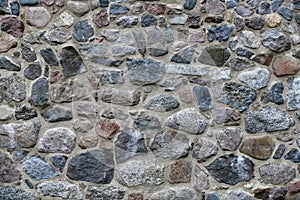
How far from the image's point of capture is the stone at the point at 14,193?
121 inches

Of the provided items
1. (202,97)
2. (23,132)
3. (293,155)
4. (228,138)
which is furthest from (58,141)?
(293,155)

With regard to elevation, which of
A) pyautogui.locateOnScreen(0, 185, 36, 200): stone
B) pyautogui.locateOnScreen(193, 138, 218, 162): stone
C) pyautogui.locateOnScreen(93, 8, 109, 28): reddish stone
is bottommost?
pyautogui.locateOnScreen(0, 185, 36, 200): stone

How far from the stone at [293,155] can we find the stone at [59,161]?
143cm

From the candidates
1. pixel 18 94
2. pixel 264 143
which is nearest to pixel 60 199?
pixel 18 94

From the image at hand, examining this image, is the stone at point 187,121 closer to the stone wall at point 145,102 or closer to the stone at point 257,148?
the stone wall at point 145,102

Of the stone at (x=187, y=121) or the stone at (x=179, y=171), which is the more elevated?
the stone at (x=187, y=121)

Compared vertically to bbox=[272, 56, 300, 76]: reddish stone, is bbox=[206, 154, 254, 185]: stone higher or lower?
lower

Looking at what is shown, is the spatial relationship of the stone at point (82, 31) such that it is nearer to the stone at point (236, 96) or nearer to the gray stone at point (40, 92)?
the gray stone at point (40, 92)

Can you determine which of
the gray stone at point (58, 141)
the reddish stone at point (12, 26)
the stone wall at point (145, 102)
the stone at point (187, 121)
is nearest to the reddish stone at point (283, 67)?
the stone wall at point (145, 102)

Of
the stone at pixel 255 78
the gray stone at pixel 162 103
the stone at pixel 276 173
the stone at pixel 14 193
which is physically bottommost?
the stone at pixel 14 193

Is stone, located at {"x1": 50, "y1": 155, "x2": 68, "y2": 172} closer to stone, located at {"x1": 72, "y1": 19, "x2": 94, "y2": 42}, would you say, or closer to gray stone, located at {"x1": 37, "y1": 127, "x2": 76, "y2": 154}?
gray stone, located at {"x1": 37, "y1": 127, "x2": 76, "y2": 154}

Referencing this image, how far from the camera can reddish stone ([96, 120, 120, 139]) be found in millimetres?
3057

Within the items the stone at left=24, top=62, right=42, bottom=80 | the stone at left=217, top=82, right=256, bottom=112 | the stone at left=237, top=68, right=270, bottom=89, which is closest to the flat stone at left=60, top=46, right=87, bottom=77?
the stone at left=24, top=62, right=42, bottom=80

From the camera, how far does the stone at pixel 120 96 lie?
3070 mm
